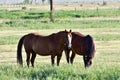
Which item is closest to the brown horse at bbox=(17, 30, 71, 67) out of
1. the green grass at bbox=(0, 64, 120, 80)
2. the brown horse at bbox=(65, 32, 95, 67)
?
the brown horse at bbox=(65, 32, 95, 67)

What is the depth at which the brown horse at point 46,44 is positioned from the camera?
13500 millimetres

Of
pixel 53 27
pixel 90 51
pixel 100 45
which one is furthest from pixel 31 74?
pixel 53 27

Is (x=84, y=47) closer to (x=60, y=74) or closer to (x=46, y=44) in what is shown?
(x=46, y=44)

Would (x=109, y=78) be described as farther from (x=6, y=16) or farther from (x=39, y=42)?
(x=6, y=16)

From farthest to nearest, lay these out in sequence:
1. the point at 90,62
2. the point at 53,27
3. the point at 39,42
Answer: the point at 53,27 → the point at 39,42 → the point at 90,62

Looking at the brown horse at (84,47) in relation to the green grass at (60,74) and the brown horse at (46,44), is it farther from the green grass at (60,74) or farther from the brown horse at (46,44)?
the green grass at (60,74)

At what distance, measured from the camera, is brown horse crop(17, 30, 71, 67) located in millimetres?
13500

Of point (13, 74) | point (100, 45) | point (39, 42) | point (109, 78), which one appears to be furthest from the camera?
point (100, 45)

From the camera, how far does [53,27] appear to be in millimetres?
34562

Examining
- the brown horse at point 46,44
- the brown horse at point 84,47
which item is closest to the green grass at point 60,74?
the brown horse at point 84,47

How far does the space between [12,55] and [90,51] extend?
24.7ft

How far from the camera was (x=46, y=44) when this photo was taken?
546 inches

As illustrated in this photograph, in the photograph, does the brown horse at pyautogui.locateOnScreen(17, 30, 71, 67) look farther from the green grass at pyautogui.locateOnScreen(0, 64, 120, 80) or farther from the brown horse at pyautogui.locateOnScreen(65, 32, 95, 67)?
the green grass at pyautogui.locateOnScreen(0, 64, 120, 80)

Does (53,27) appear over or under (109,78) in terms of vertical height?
under
